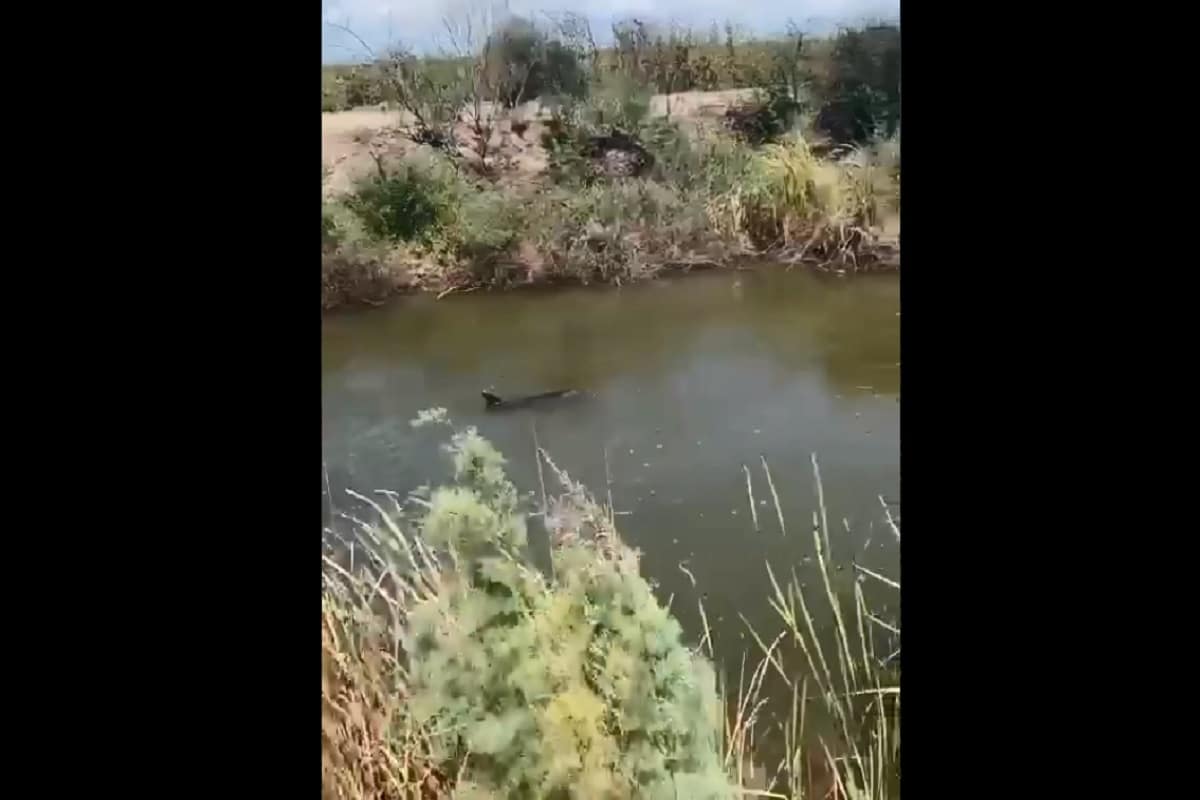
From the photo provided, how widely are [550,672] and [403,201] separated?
568 mm

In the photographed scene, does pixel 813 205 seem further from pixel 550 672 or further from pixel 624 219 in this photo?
pixel 550 672

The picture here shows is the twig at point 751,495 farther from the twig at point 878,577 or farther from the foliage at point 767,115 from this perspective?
the foliage at point 767,115

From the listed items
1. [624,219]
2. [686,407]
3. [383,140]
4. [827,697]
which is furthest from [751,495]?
[383,140]

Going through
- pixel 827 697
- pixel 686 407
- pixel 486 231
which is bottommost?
pixel 827 697

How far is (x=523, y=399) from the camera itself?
1.30 metres

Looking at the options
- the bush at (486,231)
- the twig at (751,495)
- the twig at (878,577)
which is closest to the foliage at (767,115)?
the bush at (486,231)

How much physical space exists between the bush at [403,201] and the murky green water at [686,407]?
0.10 meters

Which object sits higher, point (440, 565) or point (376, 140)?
point (376, 140)
